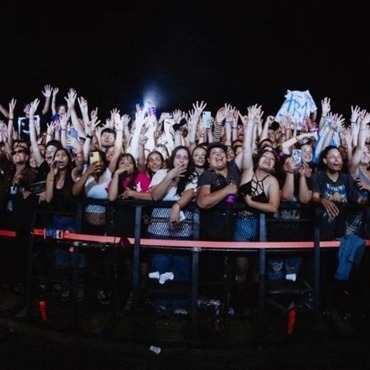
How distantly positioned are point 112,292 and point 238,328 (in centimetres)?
148

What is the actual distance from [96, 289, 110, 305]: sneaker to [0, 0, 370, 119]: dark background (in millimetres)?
14369

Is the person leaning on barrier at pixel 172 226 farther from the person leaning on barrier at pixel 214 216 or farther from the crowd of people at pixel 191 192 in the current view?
the person leaning on barrier at pixel 214 216

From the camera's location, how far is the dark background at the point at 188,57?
1895 centimetres

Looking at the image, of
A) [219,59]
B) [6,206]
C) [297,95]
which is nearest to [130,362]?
[6,206]

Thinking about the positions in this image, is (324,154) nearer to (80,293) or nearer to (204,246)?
(204,246)

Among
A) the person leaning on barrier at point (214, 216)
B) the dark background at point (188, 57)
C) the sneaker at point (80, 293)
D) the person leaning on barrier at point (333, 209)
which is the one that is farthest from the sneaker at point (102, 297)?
the dark background at point (188, 57)

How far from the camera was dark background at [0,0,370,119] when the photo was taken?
1895 centimetres

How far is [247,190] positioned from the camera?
488cm

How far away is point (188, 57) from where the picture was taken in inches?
914

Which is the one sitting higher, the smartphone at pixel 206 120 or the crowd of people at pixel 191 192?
the smartphone at pixel 206 120

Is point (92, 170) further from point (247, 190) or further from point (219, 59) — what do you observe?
point (219, 59)

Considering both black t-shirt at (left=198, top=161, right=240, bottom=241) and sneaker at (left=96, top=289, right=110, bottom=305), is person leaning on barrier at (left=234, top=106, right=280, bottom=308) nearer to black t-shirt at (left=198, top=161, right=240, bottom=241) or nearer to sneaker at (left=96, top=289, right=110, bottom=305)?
black t-shirt at (left=198, top=161, right=240, bottom=241)

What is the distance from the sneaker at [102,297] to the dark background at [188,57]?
1437 centimetres

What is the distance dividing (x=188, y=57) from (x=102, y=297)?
2013cm
